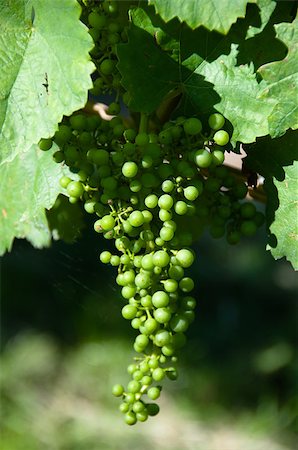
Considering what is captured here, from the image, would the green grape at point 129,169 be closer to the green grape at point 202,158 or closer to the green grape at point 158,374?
the green grape at point 202,158

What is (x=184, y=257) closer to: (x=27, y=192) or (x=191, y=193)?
(x=191, y=193)

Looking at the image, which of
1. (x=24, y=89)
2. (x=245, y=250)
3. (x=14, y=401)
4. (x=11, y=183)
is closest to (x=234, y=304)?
(x=245, y=250)

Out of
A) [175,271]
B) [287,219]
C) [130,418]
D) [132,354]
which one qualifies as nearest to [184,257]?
[175,271]

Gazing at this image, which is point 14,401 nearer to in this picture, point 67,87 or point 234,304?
point 234,304

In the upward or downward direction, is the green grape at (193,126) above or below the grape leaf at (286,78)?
below

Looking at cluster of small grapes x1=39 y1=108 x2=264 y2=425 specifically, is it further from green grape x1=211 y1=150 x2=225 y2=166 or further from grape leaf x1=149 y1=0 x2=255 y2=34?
grape leaf x1=149 y1=0 x2=255 y2=34

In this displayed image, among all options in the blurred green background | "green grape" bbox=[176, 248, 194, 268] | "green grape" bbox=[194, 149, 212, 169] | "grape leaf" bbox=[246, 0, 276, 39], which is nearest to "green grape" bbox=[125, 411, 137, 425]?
"green grape" bbox=[176, 248, 194, 268]

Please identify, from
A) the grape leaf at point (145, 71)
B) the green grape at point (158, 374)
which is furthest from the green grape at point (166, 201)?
the green grape at point (158, 374)
